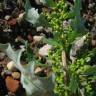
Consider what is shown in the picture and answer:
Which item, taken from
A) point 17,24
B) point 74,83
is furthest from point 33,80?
point 17,24

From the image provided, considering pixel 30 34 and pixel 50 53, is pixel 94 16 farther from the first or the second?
pixel 50 53

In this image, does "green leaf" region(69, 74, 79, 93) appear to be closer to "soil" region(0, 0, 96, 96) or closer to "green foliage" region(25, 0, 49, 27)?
"green foliage" region(25, 0, 49, 27)

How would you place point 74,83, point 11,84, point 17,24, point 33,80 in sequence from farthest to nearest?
1. point 17,24
2. point 11,84
3. point 33,80
4. point 74,83

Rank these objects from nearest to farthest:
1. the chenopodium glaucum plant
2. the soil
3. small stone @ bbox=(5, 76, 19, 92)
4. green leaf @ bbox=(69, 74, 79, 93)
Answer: green leaf @ bbox=(69, 74, 79, 93)
the chenopodium glaucum plant
small stone @ bbox=(5, 76, 19, 92)
the soil

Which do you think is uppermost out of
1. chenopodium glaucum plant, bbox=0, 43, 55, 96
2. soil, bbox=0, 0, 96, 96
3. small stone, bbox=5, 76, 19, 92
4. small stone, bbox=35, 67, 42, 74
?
soil, bbox=0, 0, 96, 96

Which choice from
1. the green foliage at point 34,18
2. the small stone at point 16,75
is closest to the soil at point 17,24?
the small stone at point 16,75

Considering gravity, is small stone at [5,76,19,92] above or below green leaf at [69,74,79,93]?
below

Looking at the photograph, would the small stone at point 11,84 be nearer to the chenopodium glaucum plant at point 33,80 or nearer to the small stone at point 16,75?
the small stone at point 16,75

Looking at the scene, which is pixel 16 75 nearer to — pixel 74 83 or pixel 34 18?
pixel 34 18

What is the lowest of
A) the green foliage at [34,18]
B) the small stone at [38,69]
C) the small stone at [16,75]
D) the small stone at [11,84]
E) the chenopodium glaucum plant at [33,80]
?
the small stone at [11,84]

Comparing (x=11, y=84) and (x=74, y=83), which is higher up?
(x=74, y=83)

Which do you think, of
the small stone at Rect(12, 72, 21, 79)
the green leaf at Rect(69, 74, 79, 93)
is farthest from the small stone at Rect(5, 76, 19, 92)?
the green leaf at Rect(69, 74, 79, 93)

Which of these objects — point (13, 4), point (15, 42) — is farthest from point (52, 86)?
point (13, 4)
